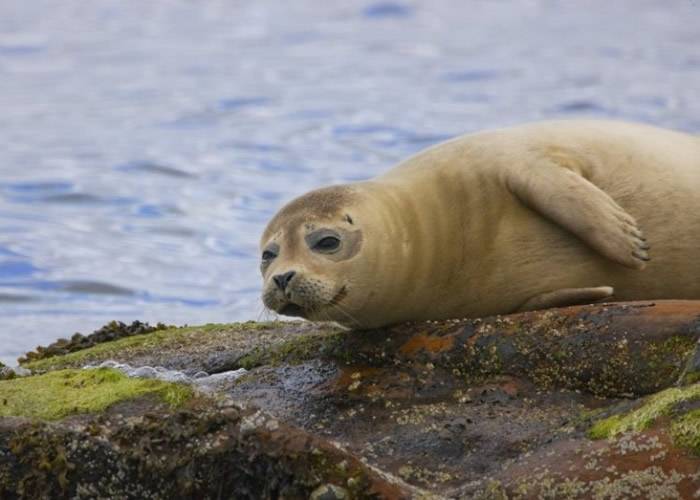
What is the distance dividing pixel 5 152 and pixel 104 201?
255 centimetres

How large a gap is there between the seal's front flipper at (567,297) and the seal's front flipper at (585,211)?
14cm

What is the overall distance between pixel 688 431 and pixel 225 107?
1743 centimetres

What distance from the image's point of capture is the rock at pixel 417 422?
495cm

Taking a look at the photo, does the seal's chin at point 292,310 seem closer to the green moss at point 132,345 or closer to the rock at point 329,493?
the green moss at point 132,345

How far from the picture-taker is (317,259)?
6.56 m

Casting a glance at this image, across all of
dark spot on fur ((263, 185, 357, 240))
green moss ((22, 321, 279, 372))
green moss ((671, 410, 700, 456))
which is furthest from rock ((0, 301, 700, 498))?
green moss ((22, 321, 279, 372))

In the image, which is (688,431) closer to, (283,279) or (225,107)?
(283,279)

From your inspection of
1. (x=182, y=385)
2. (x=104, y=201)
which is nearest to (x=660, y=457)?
(x=182, y=385)

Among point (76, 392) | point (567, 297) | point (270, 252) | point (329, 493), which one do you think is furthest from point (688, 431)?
point (270, 252)

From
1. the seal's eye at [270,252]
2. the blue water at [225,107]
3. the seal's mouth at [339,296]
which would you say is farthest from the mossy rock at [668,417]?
the blue water at [225,107]

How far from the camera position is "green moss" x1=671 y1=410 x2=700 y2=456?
4.88 meters

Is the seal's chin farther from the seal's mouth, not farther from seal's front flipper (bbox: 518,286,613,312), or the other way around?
seal's front flipper (bbox: 518,286,613,312)

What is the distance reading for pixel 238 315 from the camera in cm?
1327

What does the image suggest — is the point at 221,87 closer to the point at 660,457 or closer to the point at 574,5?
the point at 574,5
